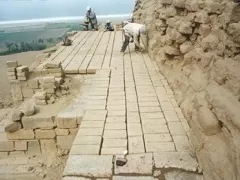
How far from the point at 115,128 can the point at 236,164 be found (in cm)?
192

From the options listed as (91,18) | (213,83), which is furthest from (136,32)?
(91,18)

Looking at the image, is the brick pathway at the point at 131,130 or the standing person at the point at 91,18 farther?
the standing person at the point at 91,18

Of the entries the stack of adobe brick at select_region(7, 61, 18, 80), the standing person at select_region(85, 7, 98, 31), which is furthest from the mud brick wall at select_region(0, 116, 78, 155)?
the standing person at select_region(85, 7, 98, 31)

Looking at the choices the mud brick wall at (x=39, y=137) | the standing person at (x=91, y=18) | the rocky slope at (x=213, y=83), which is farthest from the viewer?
the standing person at (x=91, y=18)

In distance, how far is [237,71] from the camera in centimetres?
241

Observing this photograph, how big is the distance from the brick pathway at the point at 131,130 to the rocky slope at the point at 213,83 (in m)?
0.25

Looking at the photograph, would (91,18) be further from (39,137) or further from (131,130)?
(131,130)

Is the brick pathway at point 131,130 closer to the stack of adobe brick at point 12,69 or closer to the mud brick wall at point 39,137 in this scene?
the mud brick wall at point 39,137

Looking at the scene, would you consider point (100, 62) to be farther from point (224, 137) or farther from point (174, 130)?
point (224, 137)

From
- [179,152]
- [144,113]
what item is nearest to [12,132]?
[144,113]

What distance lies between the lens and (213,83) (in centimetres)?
293

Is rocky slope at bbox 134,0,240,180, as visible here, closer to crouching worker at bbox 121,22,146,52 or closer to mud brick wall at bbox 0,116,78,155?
mud brick wall at bbox 0,116,78,155

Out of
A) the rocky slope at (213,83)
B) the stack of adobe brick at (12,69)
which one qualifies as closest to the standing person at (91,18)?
the stack of adobe brick at (12,69)

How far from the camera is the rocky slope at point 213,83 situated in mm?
2314
